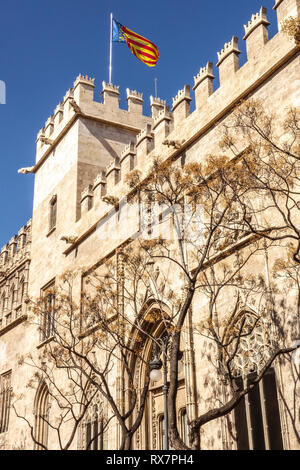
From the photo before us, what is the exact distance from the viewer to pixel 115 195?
19781 millimetres

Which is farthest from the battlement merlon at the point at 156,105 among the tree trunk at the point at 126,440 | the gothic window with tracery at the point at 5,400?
the tree trunk at the point at 126,440

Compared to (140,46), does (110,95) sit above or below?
above

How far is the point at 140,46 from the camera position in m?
21.8

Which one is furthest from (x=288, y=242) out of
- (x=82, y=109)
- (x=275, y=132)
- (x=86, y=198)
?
(x=82, y=109)

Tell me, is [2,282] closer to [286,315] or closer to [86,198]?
[86,198]

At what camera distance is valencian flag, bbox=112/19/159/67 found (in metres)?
21.6

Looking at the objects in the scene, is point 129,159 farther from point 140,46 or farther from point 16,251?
point 16,251

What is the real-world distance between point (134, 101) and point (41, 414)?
12662mm

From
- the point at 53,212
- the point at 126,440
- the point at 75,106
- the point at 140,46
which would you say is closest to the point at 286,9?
the point at 140,46

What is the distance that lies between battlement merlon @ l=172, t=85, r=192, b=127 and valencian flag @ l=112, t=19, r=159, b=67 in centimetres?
481

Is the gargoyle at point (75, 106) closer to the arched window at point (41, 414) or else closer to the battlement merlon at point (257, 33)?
the arched window at point (41, 414)

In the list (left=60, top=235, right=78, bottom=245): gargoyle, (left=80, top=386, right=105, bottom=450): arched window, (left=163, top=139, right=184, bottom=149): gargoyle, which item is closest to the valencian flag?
(left=163, top=139, right=184, bottom=149): gargoyle

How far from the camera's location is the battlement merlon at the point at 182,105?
55.7 ft

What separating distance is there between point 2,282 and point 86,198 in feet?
33.5
